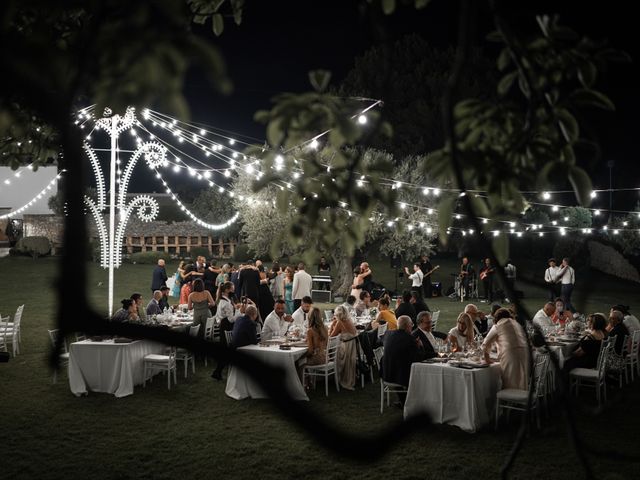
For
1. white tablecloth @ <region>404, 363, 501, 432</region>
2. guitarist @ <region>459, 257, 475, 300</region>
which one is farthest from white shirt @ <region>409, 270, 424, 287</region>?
white tablecloth @ <region>404, 363, 501, 432</region>

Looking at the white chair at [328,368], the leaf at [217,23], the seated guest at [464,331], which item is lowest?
the white chair at [328,368]

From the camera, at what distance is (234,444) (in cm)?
704

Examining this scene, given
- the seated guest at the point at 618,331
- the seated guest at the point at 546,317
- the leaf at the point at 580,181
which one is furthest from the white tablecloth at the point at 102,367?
the leaf at the point at 580,181

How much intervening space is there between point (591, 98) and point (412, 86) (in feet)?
115

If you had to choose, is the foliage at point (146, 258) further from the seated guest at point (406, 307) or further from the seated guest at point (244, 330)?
the seated guest at point (244, 330)

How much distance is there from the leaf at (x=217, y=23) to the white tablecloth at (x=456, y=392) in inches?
235

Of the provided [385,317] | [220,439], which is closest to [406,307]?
[385,317]

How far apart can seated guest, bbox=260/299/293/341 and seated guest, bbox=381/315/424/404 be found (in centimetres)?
285

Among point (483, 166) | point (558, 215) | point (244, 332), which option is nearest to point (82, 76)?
point (483, 166)

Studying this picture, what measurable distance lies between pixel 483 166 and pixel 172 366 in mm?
8801

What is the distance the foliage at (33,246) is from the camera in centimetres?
3097

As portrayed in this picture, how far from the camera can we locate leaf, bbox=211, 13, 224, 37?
2314mm

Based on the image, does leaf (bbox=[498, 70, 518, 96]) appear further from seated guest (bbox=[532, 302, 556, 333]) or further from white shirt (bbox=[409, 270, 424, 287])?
white shirt (bbox=[409, 270, 424, 287])

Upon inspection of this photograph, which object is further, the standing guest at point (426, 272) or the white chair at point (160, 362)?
the standing guest at point (426, 272)
